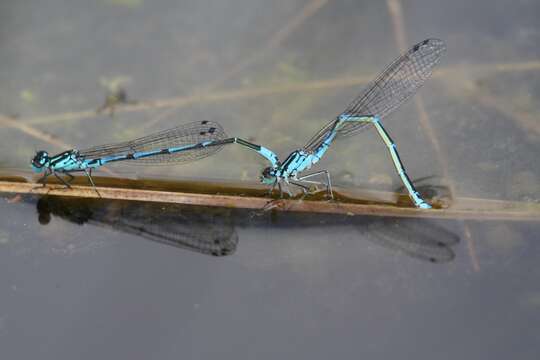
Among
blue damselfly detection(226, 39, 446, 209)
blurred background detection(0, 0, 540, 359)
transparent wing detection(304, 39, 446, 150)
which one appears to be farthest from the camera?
transparent wing detection(304, 39, 446, 150)

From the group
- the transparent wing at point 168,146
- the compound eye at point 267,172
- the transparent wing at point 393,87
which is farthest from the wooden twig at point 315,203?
the transparent wing at point 393,87

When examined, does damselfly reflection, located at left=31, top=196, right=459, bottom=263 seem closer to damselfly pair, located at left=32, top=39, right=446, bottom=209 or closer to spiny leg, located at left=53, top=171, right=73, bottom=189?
spiny leg, located at left=53, top=171, right=73, bottom=189

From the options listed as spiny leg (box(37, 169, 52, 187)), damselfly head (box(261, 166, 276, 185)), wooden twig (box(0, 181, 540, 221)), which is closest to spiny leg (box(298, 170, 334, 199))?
wooden twig (box(0, 181, 540, 221))

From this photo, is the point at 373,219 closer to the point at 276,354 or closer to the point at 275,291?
the point at 275,291

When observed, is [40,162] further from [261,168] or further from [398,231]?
[398,231]

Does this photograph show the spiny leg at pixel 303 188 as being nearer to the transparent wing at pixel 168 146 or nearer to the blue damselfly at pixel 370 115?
the blue damselfly at pixel 370 115

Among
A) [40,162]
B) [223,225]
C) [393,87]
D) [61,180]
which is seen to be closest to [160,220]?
[223,225]

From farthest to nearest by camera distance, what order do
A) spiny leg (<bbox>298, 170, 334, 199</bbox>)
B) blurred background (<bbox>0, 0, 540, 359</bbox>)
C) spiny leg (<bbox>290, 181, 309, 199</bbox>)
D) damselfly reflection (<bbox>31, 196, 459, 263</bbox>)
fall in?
1. spiny leg (<bbox>290, 181, 309, 199</bbox>)
2. spiny leg (<bbox>298, 170, 334, 199</bbox>)
3. damselfly reflection (<bbox>31, 196, 459, 263</bbox>)
4. blurred background (<bbox>0, 0, 540, 359</bbox>)
